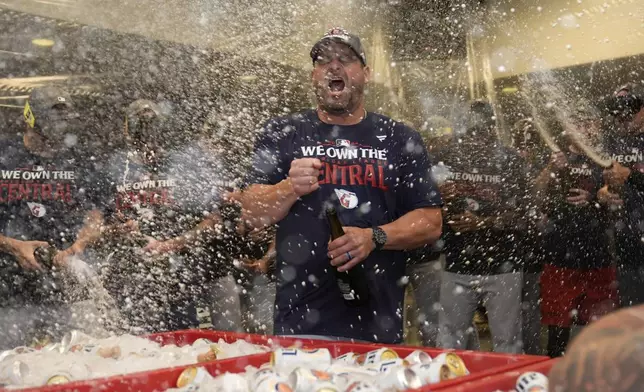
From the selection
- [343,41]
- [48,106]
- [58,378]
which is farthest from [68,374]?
[48,106]

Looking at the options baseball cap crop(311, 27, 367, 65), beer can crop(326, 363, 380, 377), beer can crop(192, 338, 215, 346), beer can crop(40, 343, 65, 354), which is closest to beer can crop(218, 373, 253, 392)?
beer can crop(326, 363, 380, 377)

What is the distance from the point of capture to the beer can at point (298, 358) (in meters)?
1.67

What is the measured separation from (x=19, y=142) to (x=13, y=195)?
1.25 feet

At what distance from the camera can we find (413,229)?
102 inches

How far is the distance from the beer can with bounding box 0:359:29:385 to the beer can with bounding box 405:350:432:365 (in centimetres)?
95

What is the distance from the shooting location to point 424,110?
7.45 meters

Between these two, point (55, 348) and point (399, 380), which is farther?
point (55, 348)

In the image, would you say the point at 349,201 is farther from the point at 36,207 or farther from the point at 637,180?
the point at 637,180

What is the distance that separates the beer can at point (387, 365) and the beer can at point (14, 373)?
2.80 feet

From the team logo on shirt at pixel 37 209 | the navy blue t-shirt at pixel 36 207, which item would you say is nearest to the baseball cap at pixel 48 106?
the navy blue t-shirt at pixel 36 207

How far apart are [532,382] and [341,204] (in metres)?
1.32

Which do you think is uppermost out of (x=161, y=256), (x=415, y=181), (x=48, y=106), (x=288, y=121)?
(x=48, y=106)

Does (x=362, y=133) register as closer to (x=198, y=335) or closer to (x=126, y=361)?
(x=198, y=335)

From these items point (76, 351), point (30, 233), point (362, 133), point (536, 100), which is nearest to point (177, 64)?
point (536, 100)
